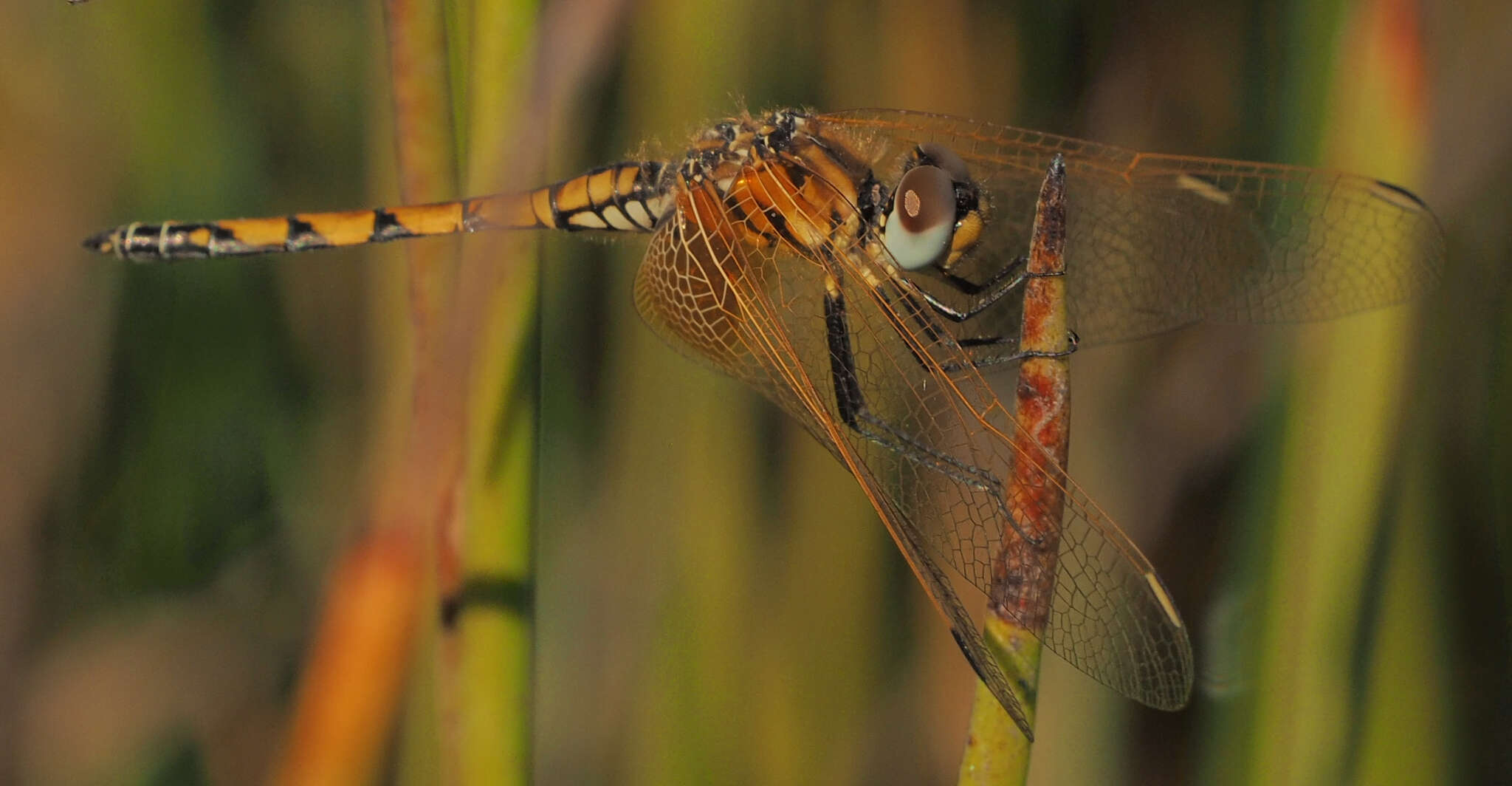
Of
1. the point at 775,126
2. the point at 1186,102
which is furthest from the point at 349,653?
the point at 1186,102

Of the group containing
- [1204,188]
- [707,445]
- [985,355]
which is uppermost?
[1204,188]

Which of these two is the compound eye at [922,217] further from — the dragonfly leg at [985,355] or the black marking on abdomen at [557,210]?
the black marking on abdomen at [557,210]

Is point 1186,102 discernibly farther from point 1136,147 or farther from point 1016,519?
point 1016,519

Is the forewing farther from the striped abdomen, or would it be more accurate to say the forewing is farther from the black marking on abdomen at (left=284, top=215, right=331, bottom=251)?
the black marking on abdomen at (left=284, top=215, right=331, bottom=251)

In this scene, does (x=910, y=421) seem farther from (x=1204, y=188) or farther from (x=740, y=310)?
(x=1204, y=188)

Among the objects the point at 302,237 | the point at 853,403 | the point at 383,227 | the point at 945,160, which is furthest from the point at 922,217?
the point at 302,237

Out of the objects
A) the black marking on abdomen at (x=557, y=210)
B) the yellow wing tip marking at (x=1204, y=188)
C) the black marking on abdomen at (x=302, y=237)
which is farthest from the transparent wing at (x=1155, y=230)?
the black marking on abdomen at (x=302, y=237)
